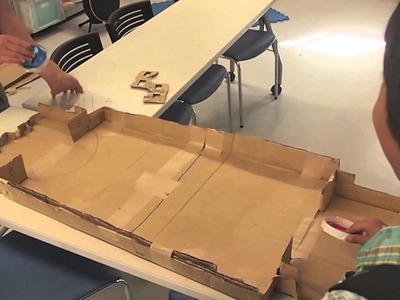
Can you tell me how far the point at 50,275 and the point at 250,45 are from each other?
1884mm

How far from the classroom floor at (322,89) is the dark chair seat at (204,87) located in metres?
0.47

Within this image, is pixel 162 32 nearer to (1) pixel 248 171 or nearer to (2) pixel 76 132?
(2) pixel 76 132

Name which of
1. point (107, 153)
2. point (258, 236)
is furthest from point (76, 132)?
point (258, 236)

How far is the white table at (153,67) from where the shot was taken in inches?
49.4

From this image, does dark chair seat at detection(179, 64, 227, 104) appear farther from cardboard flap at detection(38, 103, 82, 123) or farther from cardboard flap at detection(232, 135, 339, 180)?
cardboard flap at detection(232, 135, 339, 180)

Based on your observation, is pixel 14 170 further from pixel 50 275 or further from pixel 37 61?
pixel 37 61

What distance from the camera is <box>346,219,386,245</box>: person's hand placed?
1.16m

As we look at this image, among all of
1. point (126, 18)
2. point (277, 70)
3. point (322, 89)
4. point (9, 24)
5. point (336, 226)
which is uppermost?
point (9, 24)

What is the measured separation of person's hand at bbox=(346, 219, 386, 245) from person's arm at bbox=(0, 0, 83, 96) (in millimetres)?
1134

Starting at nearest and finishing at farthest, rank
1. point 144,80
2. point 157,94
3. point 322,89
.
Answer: point 157,94 < point 144,80 < point 322,89

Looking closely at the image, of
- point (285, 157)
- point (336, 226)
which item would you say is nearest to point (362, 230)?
point (336, 226)

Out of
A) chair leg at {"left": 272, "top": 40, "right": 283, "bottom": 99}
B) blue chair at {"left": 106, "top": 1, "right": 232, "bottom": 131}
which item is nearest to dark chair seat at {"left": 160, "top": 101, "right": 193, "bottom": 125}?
blue chair at {"left": 106, "top": 1, "right": 232, "bottom": 131}

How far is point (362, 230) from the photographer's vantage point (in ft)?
3.85

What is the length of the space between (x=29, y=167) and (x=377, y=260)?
1.00 meters
